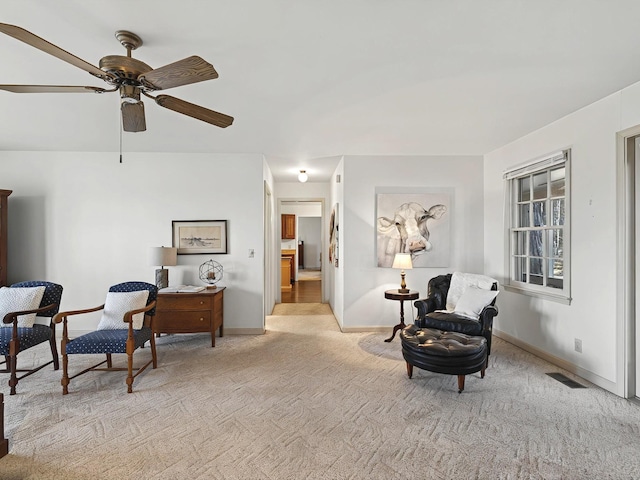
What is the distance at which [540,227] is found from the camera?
4.10 meters

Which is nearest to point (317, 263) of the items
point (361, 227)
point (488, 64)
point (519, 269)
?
point (361, 227)

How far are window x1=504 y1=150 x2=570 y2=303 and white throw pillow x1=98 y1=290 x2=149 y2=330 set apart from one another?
4.15 meters

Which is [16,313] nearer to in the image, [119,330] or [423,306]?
[119,330]

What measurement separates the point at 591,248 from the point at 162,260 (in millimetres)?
4568

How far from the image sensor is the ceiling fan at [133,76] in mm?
1836

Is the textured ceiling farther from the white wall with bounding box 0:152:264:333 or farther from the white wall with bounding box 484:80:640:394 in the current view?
the white wall with bounding box 0:152:264:333

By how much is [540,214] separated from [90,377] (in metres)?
4.96

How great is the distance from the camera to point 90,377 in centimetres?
347

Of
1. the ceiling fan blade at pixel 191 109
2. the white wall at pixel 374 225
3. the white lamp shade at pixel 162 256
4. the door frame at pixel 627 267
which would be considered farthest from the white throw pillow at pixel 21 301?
the door frame at pixel 627 267

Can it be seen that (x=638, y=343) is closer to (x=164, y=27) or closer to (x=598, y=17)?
(x=598, y=17)

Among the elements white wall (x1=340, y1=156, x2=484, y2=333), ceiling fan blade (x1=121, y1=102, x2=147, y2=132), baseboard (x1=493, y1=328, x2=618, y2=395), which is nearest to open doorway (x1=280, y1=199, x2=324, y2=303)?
white wall (x1=340, y1=156, x2=484, y2=333)

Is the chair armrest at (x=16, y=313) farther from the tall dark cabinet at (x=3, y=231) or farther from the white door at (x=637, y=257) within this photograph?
the white door at (x=637, y=257)

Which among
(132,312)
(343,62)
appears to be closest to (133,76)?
(343,62)

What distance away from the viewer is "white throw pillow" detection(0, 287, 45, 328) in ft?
11.5
